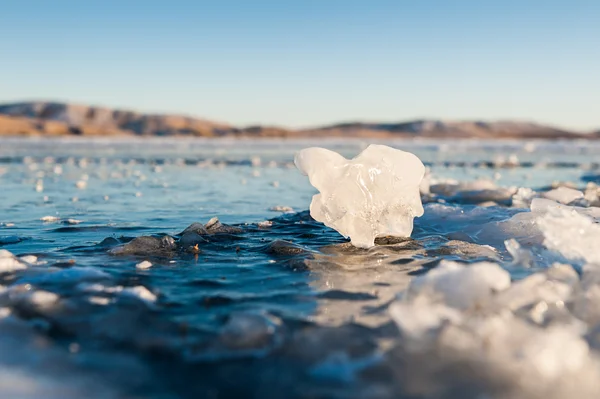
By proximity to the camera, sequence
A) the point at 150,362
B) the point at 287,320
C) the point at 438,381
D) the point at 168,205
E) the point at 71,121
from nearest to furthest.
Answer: the point at 438,381 < the point at 150,362 < the point at 287,320 < the point at 168,205 < the point at 71,121

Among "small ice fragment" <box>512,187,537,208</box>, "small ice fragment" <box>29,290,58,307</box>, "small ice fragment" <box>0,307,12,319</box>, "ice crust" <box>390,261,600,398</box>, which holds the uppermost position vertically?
"ice crust" <box>390,261,600,398</box>

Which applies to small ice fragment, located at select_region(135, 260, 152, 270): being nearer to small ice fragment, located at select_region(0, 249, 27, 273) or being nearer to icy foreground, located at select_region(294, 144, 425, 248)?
small ice fragment, located at select_region(0, 249, 27, 273)

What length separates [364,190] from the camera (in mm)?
4770

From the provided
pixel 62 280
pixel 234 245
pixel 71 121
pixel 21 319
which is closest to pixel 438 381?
pixel 21 319

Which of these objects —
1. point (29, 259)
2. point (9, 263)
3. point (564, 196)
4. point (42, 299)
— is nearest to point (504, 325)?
point (42, 299)

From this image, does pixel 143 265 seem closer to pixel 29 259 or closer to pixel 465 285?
pixel 29 259

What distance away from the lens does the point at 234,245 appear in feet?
16.4

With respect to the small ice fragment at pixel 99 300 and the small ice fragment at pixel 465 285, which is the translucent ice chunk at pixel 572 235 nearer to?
the small ice fragment at pixel 465 285

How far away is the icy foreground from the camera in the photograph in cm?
475

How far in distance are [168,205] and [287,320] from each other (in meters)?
5.42

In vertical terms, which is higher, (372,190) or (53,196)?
(372,190)

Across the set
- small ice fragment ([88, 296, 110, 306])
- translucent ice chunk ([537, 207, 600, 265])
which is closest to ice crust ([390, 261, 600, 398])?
translucent ice chunk ([537, 207, 600, 265])

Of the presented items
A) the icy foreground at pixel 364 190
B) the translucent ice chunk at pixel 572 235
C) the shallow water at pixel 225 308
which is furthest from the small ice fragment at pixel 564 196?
the translucent ice chunk at pixel 572 235

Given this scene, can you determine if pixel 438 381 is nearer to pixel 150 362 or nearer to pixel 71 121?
pixel 150 362
